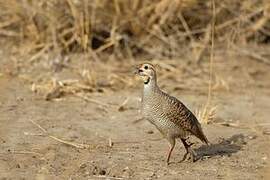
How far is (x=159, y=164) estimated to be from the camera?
17.1ft

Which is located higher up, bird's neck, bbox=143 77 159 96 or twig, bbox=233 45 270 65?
twig, bbox=233 45 270 65

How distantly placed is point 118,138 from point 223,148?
0.84 meters

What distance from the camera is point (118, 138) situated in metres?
5.91

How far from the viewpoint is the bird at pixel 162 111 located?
502 centimetres

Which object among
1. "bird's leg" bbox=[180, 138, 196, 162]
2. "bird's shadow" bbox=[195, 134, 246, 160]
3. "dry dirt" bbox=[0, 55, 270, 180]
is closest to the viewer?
"dry dirt" bbox=[0, 55, 270, 180]

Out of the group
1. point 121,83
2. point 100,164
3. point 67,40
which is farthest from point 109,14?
point 100,164

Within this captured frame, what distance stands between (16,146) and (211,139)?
1596 mm

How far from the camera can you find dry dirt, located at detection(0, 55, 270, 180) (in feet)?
16.4

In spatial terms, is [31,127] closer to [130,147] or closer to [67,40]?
[130,147]

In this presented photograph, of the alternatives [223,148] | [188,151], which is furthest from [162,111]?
[223,148]

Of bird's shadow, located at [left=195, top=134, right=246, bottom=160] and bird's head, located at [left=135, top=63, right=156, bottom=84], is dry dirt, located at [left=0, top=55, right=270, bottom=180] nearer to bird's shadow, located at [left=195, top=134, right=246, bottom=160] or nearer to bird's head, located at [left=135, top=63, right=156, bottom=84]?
bird's shadow, located at [left=195, top=134, right=246, bottom=160]

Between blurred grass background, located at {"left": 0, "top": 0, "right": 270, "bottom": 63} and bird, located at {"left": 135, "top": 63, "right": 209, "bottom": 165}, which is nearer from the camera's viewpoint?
bird, located at {"left": 135, "top": 63, "right": 209, "bottom": 165}

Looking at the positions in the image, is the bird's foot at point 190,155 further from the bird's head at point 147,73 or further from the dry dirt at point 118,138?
the bird's head at point 147,73

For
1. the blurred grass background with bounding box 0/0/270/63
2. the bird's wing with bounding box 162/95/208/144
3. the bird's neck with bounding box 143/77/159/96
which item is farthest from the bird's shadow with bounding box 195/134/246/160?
the blurred grass background with bounding box 0/0/270/63
